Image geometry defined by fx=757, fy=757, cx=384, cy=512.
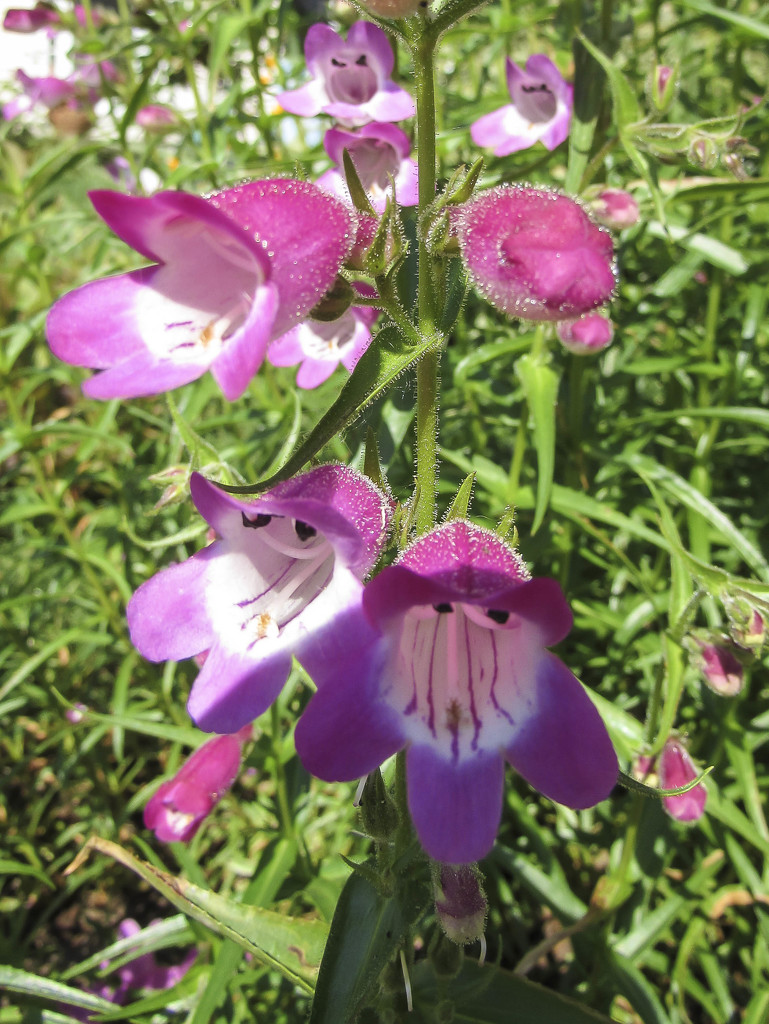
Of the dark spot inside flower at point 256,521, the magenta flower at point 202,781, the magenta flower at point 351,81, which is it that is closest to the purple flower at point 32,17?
the magenta flower at point 351,81

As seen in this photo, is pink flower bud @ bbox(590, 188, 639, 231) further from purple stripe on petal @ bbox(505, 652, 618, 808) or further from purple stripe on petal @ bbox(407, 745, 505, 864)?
purple stripe on petal @ bbox(407, 745, 505, 864)

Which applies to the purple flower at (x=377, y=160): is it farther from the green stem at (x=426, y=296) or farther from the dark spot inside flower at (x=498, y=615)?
the dark spot inside flower at (x=498, y=615)

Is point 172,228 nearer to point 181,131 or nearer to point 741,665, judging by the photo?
point 741,665

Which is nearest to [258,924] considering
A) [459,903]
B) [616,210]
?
[459,903]

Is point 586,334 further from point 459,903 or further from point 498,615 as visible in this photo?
point 459,903

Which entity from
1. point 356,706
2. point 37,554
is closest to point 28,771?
point 37,554
